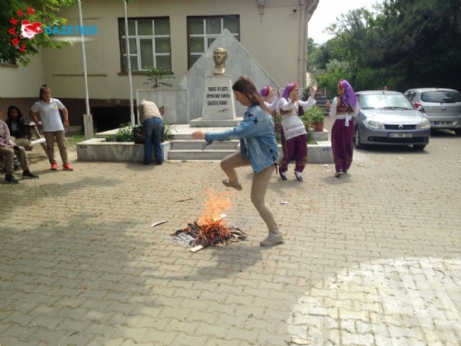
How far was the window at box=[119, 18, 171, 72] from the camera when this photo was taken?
1867 cm

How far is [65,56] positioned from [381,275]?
18531mm

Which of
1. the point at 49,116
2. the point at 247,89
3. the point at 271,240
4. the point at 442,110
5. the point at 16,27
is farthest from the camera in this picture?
the point at 442,110

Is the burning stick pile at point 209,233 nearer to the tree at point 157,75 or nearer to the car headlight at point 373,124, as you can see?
the car headlight at point 373,124

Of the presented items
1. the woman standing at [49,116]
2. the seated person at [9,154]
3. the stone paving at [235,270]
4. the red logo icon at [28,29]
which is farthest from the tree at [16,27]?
the stone paving at [235,270]

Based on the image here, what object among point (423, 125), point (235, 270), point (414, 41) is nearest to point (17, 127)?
point (235, 270)

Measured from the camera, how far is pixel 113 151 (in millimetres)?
10500

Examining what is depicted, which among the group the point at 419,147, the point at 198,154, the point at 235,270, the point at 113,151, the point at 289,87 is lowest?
the point at 235,270

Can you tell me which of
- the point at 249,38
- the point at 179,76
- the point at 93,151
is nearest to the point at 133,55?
the point at 179,76

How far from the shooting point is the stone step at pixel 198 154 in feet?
34.7

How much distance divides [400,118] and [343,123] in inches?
172

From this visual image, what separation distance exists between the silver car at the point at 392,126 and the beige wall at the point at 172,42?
6.30 meters

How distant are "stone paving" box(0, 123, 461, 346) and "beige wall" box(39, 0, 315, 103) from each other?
37.9ft

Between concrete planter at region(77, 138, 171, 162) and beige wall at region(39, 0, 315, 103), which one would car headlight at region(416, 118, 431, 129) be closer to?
concrete planter at region(77, 138, 171, 162)

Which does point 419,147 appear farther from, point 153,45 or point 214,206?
point 153,45
